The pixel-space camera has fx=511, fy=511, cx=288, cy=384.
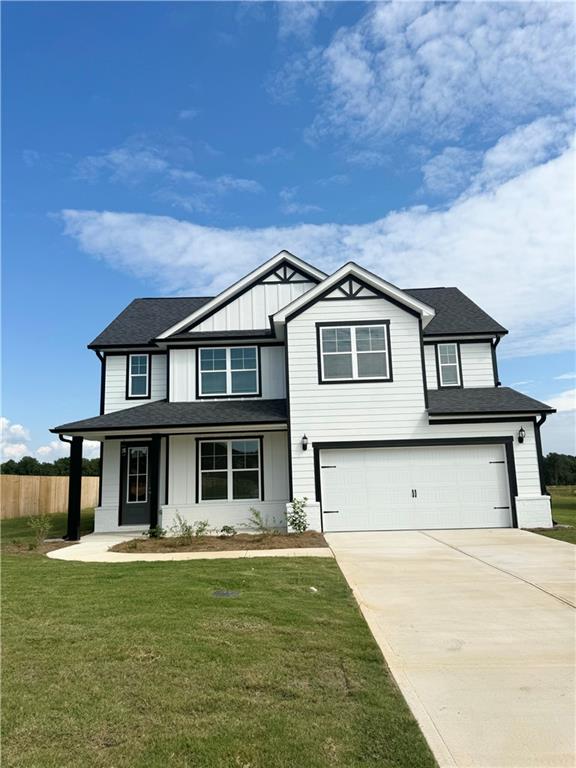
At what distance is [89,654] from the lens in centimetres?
500

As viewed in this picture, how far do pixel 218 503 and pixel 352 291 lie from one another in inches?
300

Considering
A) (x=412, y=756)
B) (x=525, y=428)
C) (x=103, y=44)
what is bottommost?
(x=412, y=756)

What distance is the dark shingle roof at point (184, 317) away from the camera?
17.5 metres

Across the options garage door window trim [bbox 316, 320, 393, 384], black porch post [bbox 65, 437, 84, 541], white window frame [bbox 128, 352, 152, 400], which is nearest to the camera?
black porch post [bbox 65, 437, 84, 541]

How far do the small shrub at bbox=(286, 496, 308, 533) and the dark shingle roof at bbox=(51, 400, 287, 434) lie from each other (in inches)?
93.5

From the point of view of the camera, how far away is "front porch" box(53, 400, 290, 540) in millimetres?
14875

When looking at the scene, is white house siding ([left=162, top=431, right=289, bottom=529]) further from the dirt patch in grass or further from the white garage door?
the dirt patch in grass

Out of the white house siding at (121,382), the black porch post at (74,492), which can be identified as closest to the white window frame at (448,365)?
the white house siding at (121,382)

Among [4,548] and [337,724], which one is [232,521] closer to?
[4,548]

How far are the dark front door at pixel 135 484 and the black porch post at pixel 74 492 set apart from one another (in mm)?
1956

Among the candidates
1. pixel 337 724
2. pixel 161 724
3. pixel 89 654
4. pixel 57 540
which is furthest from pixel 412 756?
pixel 57 540

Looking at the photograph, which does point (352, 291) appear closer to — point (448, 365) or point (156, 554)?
point (448, 365)

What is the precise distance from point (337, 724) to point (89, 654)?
2697 mm

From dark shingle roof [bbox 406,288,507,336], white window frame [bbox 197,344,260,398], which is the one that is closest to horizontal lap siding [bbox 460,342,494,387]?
dark shingle roof [bbox 406,288,507,336]
